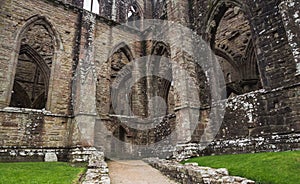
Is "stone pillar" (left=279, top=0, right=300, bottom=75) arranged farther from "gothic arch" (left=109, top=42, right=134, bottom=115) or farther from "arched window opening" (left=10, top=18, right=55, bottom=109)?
"arched window opening" (left=10, top=18, right=55, bottom=109)

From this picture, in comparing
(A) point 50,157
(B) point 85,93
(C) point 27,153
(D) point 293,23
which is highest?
(D) point 293,23

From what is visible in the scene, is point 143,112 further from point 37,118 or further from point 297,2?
point 297,2

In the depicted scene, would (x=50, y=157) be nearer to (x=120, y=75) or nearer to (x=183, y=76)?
(x=183, y=76)

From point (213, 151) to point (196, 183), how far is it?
165 inches

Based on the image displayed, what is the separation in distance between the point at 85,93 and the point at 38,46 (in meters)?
6.00

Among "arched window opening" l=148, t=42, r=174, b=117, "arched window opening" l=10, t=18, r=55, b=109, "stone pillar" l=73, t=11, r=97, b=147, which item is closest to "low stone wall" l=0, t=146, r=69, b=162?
"stone pillar" l=73, t=11, r=97, b=147

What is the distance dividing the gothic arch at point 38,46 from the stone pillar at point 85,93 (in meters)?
1.19

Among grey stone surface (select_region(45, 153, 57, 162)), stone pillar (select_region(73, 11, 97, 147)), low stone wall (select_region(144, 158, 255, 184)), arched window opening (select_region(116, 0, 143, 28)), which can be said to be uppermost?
arched window opening (select_region(116, 0, 143, 28))

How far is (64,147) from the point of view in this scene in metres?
9.26

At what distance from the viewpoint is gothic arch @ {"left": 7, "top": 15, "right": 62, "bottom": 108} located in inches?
379

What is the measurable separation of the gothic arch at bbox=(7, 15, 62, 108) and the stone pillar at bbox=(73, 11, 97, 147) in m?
1.19

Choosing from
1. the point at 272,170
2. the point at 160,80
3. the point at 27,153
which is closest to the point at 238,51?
the point at 160,80

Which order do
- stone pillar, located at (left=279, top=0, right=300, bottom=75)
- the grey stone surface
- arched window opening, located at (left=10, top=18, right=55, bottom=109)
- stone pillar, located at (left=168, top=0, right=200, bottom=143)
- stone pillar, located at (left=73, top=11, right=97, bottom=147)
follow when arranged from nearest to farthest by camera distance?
stone pillar, located at (left=279, top=0, right=300, bottom=75) < the grey stone surface < stone pillar, located at (left=168, top=0, right=200, bottom=143) < stone pillar, located at (left=73, top=11, right=97, bottom=147) < arched window opening, located at (left=10, top=18, right=55, bottom=109)

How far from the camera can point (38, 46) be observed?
13.4 meters
